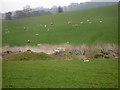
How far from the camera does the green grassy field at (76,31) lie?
43.2 meters

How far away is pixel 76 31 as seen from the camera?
158ft

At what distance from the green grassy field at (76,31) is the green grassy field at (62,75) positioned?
613 inches

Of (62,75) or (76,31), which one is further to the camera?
(76,31)

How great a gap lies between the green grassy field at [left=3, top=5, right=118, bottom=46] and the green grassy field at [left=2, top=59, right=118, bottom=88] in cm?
1557

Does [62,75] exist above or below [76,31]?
below

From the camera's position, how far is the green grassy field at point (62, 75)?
18.8m

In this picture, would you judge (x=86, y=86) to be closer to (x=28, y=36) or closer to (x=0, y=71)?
(x=0, y=71)

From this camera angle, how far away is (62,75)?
2183cm

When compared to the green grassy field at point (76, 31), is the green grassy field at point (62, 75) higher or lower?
lower

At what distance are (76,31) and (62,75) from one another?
26.8 m

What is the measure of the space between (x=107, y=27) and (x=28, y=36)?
14052 millimetres

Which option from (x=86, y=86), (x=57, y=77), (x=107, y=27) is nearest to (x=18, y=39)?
(x=107, y=27)

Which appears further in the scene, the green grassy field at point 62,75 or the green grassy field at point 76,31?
the green grassy field at point 76,31

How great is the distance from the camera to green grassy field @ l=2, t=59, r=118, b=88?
18.8m
